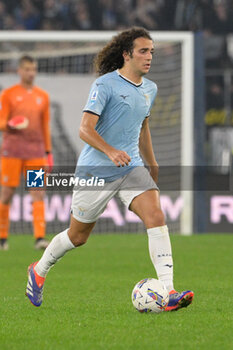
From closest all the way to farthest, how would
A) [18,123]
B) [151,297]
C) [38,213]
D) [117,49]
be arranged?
[151,297], [117,49], [38,213], [18,123]

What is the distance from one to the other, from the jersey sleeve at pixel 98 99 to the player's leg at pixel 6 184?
4980 millimetres

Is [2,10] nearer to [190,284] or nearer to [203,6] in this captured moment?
[203,6]

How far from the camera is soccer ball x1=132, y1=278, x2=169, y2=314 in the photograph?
5457 mm

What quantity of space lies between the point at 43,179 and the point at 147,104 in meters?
2.08

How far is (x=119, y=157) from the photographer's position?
210 inches

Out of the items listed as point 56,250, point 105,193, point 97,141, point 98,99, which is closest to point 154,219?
point 105,193

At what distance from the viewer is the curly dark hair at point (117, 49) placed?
5.90m

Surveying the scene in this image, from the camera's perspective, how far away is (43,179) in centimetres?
772

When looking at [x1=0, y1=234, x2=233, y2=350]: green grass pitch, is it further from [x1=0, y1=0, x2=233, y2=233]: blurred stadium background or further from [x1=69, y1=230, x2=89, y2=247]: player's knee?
[x1=0, y1=0, x2=233, y2=233]: blurred stadium background

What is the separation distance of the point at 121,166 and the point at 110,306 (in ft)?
3.42

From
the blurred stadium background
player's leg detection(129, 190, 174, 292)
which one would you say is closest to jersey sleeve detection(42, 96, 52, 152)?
the blurred stadium background

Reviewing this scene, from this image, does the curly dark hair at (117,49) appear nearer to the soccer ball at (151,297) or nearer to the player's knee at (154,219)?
the player's knee at (154,219)

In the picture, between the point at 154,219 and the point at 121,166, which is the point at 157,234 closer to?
the point at 154,219

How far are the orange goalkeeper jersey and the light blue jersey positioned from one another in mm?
4755
